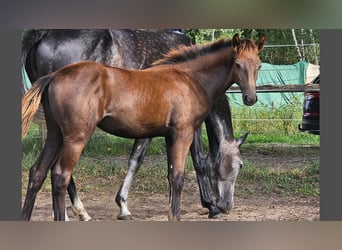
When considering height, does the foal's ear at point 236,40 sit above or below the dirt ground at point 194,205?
above

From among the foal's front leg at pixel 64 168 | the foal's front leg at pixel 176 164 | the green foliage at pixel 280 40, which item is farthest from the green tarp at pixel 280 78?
the foal's front leg at pixel 64 168

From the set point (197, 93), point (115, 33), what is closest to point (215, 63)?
point (197, 93)

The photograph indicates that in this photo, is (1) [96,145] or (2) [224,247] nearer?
(2) [224,247]

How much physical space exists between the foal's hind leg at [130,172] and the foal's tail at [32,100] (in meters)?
1.37

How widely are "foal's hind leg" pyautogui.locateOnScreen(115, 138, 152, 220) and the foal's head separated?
122 cm

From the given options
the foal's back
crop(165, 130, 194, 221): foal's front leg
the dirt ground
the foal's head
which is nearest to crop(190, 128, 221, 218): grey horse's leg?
the dirt ground

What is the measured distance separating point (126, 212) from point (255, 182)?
1470mm

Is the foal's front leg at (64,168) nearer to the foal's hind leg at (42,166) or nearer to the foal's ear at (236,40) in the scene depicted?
the foal's hind leg at (42,166)

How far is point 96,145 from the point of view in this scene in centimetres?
902

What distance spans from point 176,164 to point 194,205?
72cm

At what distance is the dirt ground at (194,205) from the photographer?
29.4 feet

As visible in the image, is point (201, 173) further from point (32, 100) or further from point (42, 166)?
point (32, 100)

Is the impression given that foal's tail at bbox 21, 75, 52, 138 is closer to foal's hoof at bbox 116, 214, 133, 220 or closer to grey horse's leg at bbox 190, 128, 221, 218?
foal's hoof at bbox 116, 214, 133, 220
